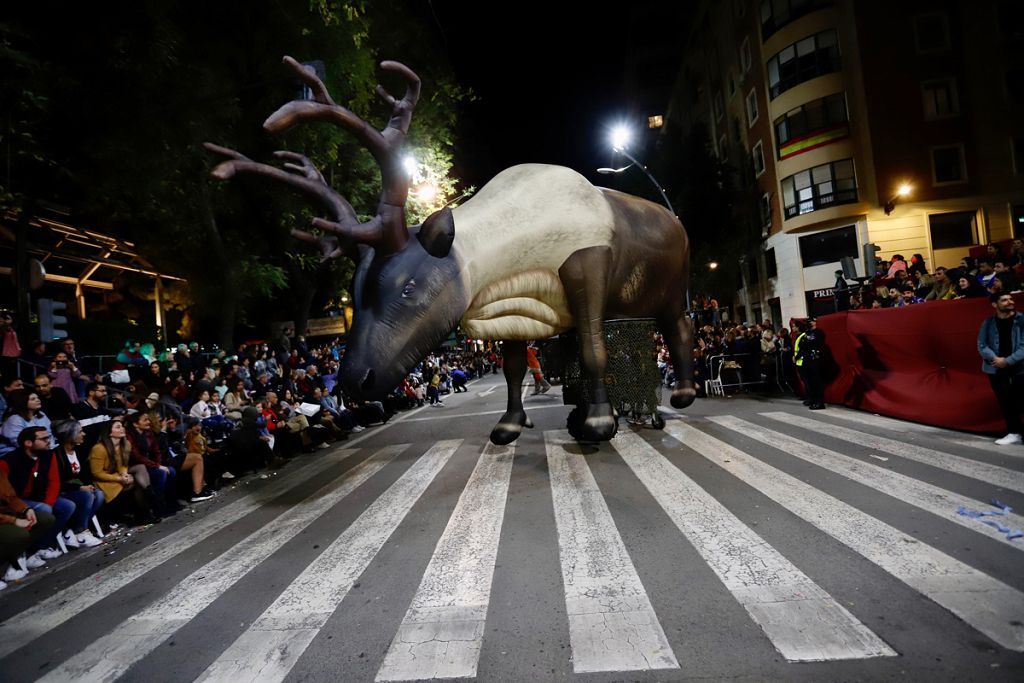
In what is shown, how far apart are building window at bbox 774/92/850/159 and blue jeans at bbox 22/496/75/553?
28207mm

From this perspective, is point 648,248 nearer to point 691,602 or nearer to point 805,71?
point 691,602

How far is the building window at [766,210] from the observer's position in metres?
26.0

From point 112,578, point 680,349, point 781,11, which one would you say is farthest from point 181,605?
point 781,11

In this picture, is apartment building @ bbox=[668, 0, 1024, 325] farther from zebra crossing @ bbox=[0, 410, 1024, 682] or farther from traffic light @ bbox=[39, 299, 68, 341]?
traffic light @ bbox=[39, 299, 68, 341]

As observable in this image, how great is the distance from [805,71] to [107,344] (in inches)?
1198

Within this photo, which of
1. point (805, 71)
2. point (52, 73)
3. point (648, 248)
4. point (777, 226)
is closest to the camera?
point (648, 248)

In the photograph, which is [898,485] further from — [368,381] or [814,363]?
[814,363]

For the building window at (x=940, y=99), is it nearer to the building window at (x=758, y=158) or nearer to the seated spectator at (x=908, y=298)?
the building window at (x=758, y=158)

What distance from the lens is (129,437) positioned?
6.23 meters

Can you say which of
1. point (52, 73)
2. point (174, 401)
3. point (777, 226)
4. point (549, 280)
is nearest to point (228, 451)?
point (174, 401)

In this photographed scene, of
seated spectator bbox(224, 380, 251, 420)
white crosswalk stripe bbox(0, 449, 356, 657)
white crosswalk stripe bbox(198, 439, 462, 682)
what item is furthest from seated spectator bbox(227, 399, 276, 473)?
white crosswalk stripe bbox(198, 439, 462, 682)

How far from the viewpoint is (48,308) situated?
7430 mm

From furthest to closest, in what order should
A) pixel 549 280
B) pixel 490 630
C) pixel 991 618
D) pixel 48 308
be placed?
pixel 48 308 → pixel 549 280 → pixel 490 630 → pixel 991 618

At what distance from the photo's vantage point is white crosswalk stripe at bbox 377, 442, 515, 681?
2.11 m
